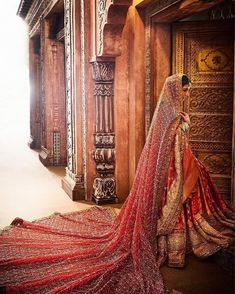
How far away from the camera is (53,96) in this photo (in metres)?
9.28

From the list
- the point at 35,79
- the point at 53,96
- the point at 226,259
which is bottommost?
the point at 226,259

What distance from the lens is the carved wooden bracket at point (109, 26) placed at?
5.06 metres

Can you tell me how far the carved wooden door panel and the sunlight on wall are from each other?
8332 mm

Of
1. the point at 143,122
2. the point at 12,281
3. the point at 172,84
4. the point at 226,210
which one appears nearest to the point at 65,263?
the point at 12,281

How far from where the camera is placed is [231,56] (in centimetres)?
513

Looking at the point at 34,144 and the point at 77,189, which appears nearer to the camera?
the point at 77,189

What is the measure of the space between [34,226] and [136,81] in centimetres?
216

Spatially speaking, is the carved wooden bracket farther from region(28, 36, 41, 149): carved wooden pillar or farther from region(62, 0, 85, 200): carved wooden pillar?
region(28, 36, 41, 149): carved wooden pillar

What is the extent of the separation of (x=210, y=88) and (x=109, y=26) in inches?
56.3

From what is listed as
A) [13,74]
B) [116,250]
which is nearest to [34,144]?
[13,74]

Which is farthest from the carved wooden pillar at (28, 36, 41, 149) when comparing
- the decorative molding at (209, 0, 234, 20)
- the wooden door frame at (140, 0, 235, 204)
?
the decorative molding at (209, 0, 234, 20)

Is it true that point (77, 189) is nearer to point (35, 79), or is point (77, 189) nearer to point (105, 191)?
point (105, 191)

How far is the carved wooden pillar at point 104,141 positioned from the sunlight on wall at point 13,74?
7654mm

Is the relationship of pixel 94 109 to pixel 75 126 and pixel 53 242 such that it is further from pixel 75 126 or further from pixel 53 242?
pixel 53 242
